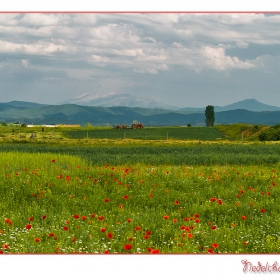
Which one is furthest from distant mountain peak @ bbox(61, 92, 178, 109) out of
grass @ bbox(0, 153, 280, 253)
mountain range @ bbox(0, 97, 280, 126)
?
mountain range @ bbox(0, 97, 280, 126)

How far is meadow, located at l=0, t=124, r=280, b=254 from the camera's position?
8531 millimetres

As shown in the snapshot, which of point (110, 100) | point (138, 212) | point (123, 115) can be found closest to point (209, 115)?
point (123, 115)

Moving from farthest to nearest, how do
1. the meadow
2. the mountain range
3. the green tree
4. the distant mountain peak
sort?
the mountain range, the green tree, the distant mountain peak, the meadow

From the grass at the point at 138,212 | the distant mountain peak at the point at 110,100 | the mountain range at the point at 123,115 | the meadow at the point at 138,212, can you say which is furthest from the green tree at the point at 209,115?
the grass at the point at 138,212

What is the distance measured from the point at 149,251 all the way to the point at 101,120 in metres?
143

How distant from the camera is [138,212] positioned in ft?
36.1

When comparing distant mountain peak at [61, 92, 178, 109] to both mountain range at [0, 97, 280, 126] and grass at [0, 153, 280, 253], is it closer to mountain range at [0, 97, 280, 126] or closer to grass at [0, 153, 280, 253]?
grass at [0, 153, 280, 253]

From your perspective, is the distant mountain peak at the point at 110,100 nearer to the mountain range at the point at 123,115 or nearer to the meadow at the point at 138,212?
the meadow at the point at 138,212

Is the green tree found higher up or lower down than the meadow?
higher up

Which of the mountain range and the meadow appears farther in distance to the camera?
the mountain range

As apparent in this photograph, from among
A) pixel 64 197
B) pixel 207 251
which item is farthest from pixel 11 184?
pixel 207 251

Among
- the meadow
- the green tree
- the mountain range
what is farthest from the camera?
the mountain range

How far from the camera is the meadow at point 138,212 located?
8531 mm

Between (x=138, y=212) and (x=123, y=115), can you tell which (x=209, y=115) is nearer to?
(x=123, y=115)
